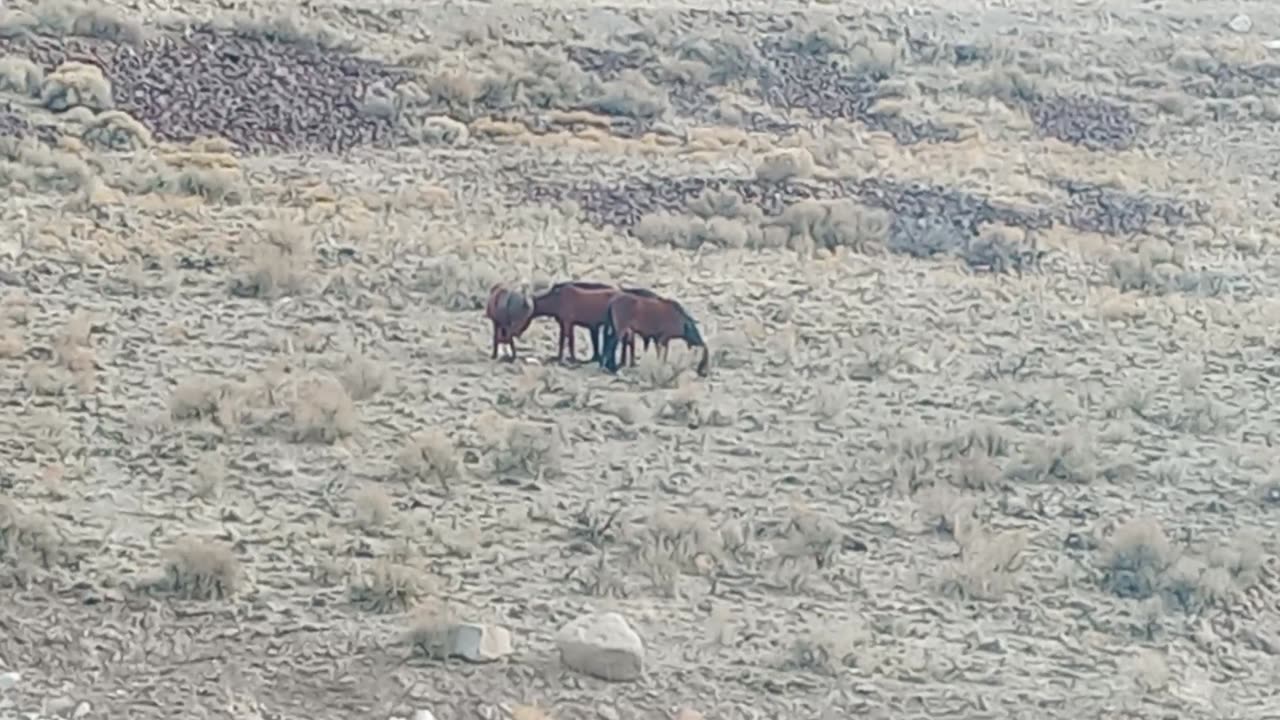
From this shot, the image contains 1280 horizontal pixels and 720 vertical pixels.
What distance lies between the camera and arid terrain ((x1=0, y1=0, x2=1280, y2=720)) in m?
10.9

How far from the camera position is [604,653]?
34.4ft

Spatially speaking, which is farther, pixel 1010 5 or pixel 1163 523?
pixel 1010 5

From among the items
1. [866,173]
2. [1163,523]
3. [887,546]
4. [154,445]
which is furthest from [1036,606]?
[866,173]

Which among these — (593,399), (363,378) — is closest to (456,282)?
(363,378)

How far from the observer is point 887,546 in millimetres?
13039

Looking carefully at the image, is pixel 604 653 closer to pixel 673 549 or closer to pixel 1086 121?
pixel 673 549

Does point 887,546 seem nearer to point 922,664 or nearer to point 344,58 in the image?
point 922,664

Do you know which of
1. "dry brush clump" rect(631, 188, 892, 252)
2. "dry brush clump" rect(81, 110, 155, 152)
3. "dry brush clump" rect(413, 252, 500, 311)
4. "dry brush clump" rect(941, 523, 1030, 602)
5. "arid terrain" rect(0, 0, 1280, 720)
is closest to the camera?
"arid terrain" rect(0, 0, 1280, 720)

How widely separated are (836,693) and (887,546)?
268 cm

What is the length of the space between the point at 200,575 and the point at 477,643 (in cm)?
171

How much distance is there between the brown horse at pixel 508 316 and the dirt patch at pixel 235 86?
12311 mm

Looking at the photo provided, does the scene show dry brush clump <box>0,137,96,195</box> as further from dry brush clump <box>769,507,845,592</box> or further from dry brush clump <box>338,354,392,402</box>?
dry brush clump <box>769,507,845,592</box>

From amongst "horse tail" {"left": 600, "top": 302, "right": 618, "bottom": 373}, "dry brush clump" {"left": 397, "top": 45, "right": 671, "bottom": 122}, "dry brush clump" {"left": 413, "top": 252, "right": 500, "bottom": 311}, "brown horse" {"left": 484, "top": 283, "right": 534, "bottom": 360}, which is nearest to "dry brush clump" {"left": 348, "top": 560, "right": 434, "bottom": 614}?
"horse tail" {"left": 600, "top": 302, "right": 618, "bottom": 373}

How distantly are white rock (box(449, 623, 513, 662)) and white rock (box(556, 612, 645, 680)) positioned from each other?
269mm
